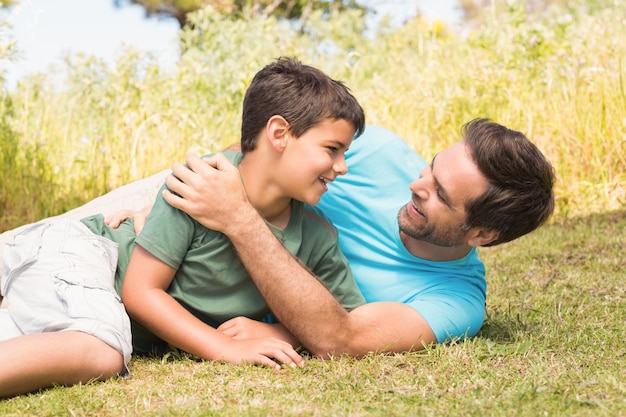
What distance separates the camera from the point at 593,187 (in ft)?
21.7

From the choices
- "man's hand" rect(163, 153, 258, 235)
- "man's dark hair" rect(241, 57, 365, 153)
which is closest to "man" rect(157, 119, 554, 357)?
"man's hand" rect(163, 153, 258, 235)

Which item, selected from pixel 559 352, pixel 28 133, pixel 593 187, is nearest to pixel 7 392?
pixel 559 352

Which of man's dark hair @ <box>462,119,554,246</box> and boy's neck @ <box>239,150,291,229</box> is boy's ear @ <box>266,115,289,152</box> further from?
man's dark hair @ <box>462,119,554,246</box>

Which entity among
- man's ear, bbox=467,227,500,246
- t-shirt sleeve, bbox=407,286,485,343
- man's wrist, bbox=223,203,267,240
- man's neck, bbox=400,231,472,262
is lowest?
t-shirt sleeve, bbox=407,286,485,343

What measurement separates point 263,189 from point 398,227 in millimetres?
661

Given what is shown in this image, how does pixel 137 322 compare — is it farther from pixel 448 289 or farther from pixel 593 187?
pixel 593 187

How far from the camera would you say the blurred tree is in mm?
17312

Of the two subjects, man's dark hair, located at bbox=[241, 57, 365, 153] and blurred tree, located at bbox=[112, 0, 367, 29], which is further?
blurred tree, located at bbox=[112, 0, 367, 29]

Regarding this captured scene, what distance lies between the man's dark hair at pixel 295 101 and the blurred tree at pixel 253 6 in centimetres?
1428

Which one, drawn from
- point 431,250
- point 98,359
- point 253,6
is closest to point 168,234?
point 98,359

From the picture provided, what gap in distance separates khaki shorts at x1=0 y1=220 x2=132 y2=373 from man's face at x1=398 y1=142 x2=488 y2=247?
3.68 feet

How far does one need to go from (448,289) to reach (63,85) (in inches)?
239

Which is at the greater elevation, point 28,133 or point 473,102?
point 473,102

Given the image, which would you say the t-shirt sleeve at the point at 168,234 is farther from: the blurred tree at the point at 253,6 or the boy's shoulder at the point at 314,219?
the blurred tree at the point at 253,6
